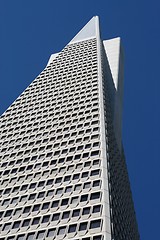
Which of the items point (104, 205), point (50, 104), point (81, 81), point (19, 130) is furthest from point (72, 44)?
point (104, 205)

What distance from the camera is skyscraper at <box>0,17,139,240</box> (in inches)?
2402

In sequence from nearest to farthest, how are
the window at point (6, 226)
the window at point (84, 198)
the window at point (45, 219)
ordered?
the window at point (45, 219) < the window at point (84, 198) < the window at point (6, 226)

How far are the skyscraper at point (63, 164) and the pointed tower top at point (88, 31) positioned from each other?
33.3 m

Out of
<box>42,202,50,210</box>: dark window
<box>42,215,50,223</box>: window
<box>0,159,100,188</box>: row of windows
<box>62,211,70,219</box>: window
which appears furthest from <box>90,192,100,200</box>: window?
<box>0,159,100,188</box>: row of windows

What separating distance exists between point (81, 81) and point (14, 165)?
1411 inches

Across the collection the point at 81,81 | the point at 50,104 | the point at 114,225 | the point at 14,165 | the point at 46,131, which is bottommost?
the point at 114,225

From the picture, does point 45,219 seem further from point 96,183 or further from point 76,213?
point 96,183

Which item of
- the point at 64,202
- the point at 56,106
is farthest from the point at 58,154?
the point at 56,106

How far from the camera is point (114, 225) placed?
60375 mm

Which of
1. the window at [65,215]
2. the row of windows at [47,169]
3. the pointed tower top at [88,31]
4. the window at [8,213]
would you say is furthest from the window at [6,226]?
the pointed tower top at [88,31]

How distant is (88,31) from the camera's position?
157 metres

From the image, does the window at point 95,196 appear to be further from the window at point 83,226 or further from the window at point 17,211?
the window at point 17,211

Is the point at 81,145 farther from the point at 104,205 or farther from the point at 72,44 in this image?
the point at 72,44

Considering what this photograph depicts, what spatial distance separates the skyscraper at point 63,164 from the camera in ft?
200
